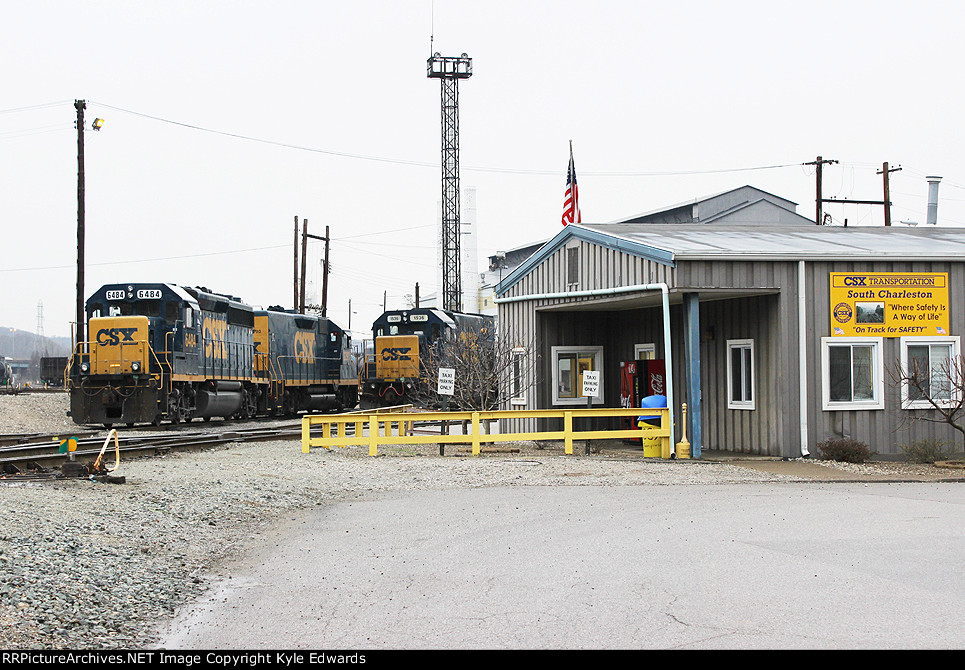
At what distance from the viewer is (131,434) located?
24516mm

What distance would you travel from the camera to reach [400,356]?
3675cm

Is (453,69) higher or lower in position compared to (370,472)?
higher

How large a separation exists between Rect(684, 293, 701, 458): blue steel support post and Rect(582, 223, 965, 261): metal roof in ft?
3.11

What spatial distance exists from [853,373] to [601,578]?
11.8 meters

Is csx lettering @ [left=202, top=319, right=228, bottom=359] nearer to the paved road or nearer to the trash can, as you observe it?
the trash can

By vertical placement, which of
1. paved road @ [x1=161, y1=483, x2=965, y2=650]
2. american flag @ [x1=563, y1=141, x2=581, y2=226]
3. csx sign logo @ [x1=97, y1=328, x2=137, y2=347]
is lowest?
paved road @ [x1=161, y1=483, x2=965, y2=650]

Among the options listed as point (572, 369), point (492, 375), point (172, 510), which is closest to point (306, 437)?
point (492, 375)

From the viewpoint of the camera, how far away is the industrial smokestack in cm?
2805

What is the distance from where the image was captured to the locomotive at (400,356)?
36406 mm

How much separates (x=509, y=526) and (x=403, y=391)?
1032 inches

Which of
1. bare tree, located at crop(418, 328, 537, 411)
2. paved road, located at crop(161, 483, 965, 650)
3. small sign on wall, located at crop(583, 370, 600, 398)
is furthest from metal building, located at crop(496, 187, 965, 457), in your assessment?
paved road, located at crop(161, 483, 965, 650)

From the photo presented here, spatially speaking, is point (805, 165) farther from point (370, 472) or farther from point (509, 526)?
point (509, 526)
